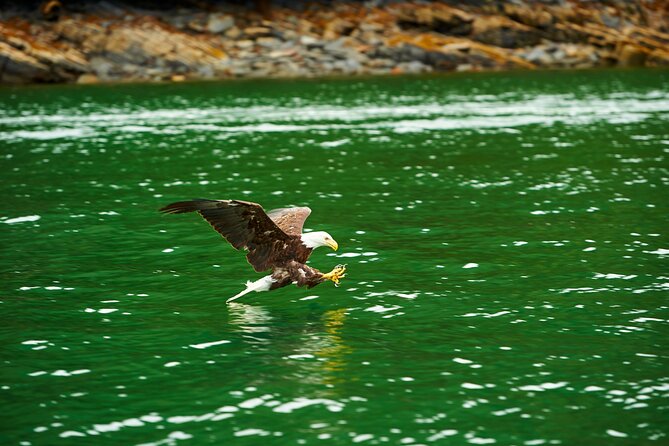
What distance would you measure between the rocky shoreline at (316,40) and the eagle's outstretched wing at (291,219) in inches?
1856

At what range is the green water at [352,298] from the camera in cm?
1055

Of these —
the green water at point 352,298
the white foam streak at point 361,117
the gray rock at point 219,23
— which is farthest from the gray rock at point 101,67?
the green water at point 352,298

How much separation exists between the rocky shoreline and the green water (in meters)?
28.1

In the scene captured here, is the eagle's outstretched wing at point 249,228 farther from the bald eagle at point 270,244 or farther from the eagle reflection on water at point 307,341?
the eagle reflection on water at point 307,341

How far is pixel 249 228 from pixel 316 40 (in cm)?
5403

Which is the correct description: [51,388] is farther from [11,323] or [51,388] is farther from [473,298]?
[473,298]

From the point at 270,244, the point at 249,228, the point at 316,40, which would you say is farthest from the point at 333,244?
the point at 316,40

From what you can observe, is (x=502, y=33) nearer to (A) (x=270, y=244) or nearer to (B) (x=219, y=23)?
(B) (x=219, y=23)

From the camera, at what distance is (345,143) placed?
34.7 metres

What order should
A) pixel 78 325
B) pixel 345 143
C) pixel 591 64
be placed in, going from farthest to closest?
pixel 591 64
pixel 345 143
pixel 78 325

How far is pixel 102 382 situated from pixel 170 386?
0.80 meters

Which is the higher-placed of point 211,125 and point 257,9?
point 257,9

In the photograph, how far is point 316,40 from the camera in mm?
66438

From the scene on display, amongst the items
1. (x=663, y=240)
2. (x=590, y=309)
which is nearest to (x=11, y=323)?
(x=590, y=309)
